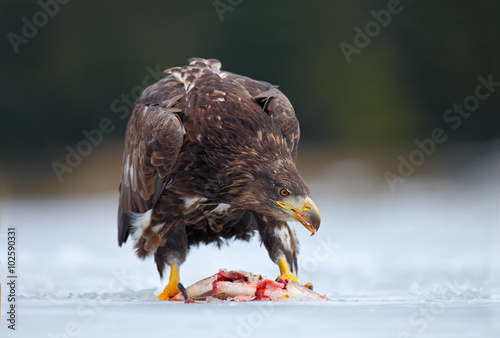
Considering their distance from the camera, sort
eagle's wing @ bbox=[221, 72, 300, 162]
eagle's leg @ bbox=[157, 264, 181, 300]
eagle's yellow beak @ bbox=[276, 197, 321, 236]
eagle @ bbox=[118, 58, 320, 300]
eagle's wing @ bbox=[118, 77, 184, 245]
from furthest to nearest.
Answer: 1. eagle's leg @ bbox=[157, 264, 181, 300]
2. eagle's wing @ bbox=[221, 72, 300, 162]
3. eagle's wing @ bbox=[118, 77, 184, 245]
4. eagle @ bbox=[118, 58, 320, 300]
5. eagle's yellow beak @ bbox=[276, 197, 321, 236]

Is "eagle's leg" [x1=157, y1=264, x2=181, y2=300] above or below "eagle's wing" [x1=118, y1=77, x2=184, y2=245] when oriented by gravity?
below

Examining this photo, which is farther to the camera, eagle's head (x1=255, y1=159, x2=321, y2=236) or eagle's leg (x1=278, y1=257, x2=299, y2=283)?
eagle's leg (x1=278, y1=257, x2=299, y2=283)

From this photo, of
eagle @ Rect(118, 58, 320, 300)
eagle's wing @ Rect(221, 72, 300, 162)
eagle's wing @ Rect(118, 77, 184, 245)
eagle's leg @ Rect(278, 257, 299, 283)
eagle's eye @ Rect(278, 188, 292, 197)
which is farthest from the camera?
eagle's leg @ Rect(278, 257, 299, 283)

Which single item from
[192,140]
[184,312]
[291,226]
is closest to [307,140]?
[291,226]

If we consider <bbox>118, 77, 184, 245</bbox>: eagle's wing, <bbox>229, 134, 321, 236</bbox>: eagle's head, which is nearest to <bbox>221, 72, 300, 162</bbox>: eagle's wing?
<bbox>229, 134, 321, 236</bbox>: eagle's head

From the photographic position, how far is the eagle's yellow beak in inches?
152

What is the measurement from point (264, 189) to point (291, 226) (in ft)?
2.34

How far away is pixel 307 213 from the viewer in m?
3.90

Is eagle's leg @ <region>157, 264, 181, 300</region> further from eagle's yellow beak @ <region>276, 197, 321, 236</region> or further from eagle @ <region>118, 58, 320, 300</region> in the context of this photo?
eagle's yellow beak @ <region>276, 197, 321, 236</region>

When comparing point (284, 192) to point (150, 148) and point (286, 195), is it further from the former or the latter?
point (150, 148)

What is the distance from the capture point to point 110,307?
3.99 metres

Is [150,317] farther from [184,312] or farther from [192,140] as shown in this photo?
[192,140]

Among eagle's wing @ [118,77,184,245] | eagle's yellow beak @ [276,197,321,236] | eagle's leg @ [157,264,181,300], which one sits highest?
eagle's wing @ [118,77,184,245]

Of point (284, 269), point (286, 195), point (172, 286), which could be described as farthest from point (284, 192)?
point (172, 286)
